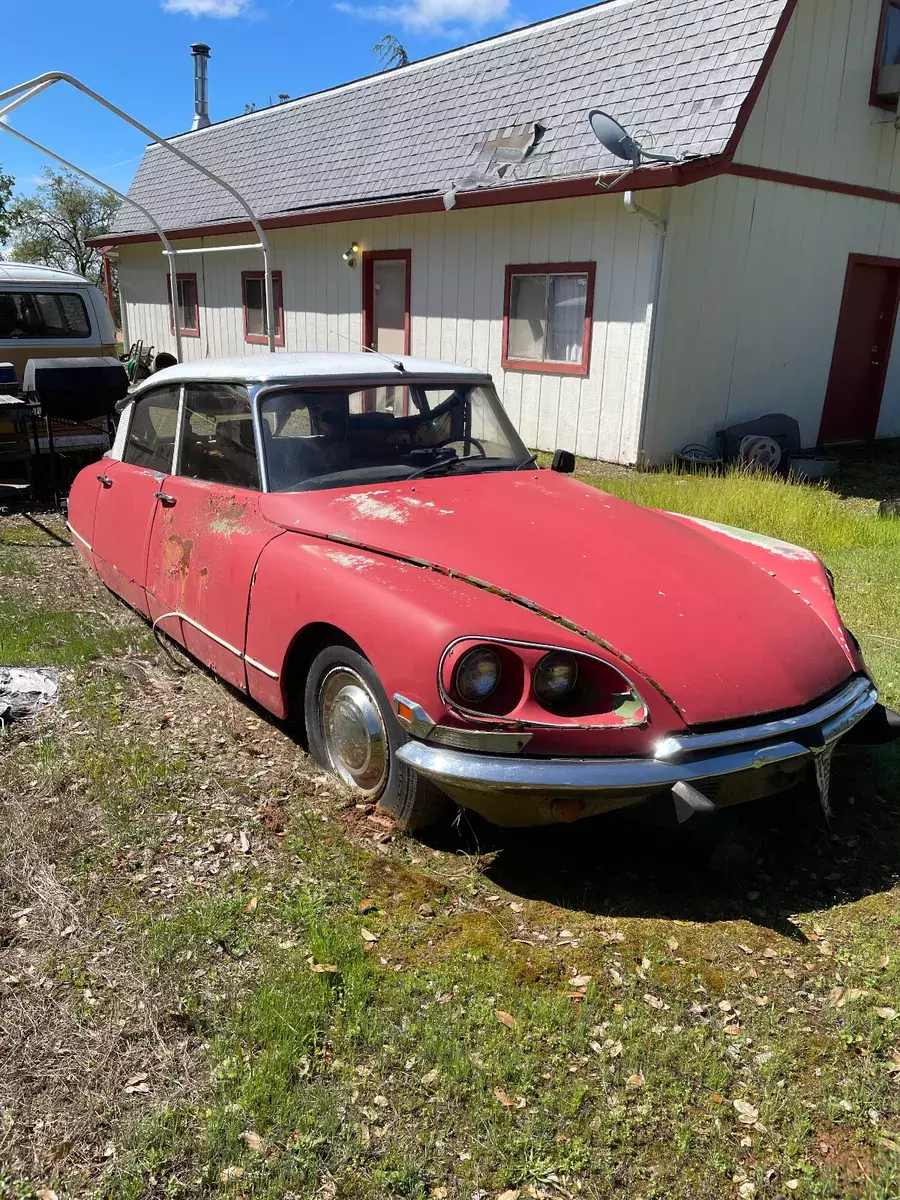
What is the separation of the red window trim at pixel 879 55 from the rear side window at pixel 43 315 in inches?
401

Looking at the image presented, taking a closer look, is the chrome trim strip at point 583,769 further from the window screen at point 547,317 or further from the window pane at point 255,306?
the window pane at point 255,306

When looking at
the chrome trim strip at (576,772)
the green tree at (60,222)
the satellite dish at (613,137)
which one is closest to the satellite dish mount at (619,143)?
the satellite dish at (613,137)

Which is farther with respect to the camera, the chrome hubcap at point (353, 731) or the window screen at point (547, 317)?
the window screen at point (547, 317)

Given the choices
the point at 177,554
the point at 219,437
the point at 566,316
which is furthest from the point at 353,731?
the point at 566,316

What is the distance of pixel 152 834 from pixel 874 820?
2.61m

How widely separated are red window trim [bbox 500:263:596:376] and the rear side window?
5.09 metres

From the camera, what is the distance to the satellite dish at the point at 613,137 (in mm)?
8688

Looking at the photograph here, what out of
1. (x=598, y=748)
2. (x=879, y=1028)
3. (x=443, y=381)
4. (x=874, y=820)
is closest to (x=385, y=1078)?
(x=598, y=748)

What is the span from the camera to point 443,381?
4.41 metres

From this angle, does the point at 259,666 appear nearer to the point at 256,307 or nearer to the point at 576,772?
the point at 576,772

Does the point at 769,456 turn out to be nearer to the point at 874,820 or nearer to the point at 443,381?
the point at 443,381

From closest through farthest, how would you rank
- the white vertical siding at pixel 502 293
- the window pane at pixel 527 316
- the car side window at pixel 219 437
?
1. the car side window at pixel 219 437
2. the white vertical siding at pixel 502 293
3. the window pane at pixel 527 316

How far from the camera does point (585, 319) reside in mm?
10852

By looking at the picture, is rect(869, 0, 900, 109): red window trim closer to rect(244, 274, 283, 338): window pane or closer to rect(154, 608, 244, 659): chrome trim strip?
rect(244, 274, 283, 338): window pane
